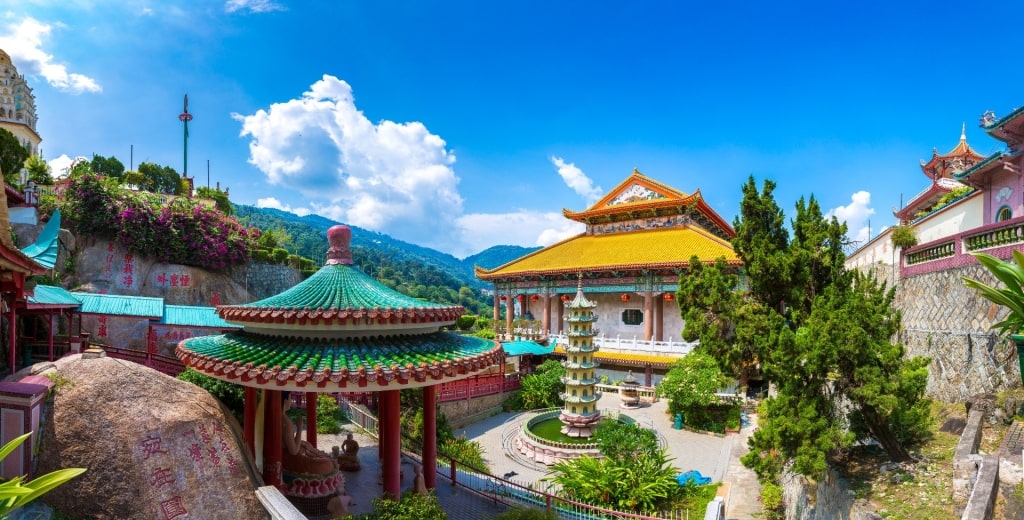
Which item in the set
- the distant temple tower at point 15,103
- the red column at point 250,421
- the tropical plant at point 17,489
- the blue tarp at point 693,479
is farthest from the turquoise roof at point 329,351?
the distant temple tower at point 15,103

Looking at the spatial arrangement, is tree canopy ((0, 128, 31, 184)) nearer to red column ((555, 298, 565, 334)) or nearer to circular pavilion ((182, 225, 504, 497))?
circular pavilion ((182, 225, 504, 497))

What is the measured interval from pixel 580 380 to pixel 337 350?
1266cm

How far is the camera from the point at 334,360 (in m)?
5.85

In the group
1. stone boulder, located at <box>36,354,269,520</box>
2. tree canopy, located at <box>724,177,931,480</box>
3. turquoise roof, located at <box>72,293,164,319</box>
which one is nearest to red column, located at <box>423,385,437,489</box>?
stone boulder, located at <box>36,354,269,520</box>

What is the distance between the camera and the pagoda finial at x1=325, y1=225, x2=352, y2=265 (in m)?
7.42

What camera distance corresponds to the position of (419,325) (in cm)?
671

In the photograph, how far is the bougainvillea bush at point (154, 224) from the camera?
23.1m

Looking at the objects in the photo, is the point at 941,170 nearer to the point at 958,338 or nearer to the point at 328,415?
the point at 958,338

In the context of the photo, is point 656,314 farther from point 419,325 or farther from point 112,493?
point 112,493

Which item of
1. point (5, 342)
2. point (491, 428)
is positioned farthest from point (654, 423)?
point (5, 342)

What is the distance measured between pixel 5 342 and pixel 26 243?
A: 40.5ft

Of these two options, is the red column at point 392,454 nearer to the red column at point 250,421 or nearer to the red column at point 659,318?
the red column at point 250,421

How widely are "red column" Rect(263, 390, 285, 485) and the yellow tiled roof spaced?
20.6 meters

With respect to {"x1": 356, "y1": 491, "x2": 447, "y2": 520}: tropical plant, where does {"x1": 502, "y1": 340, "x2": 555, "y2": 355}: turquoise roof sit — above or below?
below
